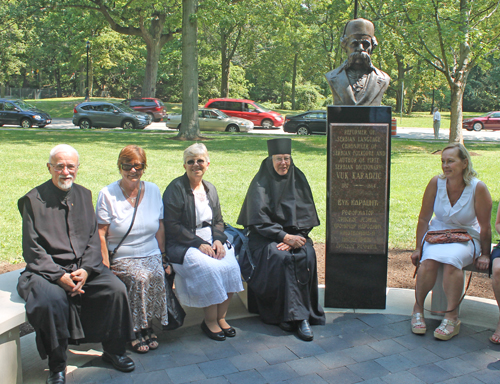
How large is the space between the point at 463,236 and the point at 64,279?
341cm

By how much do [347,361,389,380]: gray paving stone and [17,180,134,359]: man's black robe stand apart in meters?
1.75

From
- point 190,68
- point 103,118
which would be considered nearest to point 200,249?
point 190,68

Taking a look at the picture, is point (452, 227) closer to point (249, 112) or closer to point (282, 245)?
point (282, 245)

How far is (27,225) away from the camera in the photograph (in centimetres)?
356

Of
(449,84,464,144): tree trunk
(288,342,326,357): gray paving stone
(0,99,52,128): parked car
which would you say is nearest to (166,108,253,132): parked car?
(0,99,52,128): parked car

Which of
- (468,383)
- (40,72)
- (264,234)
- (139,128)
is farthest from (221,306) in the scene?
(40,72)

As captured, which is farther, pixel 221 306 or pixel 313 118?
pixel 313 118

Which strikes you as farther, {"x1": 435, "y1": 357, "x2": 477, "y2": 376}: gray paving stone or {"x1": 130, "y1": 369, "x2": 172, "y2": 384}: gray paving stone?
{"x1": 435, "y1": 357, "x2": 477, "y2": 376}: gray paving stone

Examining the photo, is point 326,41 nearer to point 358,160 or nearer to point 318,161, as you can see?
point 318,161

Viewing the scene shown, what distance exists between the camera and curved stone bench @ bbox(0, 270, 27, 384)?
331 centimetres

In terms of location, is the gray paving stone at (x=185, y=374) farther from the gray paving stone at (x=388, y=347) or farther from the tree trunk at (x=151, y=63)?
the tree trunk at (x=151, y=63)

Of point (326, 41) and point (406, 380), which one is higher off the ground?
point (326, 41)

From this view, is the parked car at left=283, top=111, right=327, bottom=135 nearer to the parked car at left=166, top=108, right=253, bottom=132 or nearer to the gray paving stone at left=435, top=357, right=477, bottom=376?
the parked car at left=166, top=108, right=253, bottom=132

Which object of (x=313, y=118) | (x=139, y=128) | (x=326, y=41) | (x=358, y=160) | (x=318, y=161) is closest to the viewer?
(x=358, y=160)
